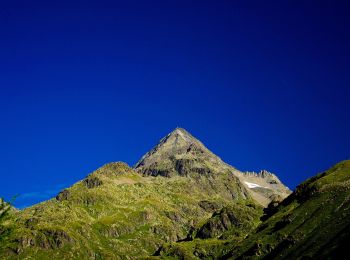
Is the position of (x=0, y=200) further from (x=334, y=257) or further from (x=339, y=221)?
(x=339, y=221)

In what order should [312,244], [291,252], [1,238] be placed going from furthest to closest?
[291,252] < [312,244] < [1,238]

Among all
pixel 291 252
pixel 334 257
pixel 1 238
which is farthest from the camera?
pixel 291 252

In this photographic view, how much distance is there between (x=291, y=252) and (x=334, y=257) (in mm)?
53343

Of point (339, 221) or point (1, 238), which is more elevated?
point (339, 221)

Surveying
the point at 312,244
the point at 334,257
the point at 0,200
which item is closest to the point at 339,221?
the point at 312,244

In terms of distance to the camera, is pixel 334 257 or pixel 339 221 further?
pixel 339 221

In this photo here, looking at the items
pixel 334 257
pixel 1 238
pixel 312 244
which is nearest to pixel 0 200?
pixel 1 238

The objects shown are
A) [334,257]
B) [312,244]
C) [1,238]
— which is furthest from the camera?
[312,244]

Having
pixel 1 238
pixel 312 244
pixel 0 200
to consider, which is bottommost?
pixel 1 238

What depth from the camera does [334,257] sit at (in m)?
146

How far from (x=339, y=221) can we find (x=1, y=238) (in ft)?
572

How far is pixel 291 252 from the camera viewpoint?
7790 inches

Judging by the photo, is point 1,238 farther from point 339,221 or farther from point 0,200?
point 339,221

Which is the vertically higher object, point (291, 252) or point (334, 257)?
point (291, 252)
